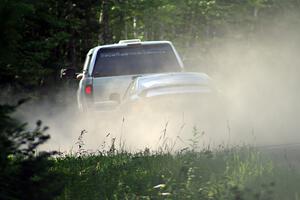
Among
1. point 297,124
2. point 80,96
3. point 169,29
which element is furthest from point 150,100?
point 169,29

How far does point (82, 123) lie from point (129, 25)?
1545 inches

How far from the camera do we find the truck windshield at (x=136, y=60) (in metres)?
18.9

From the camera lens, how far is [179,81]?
14320 millimetres

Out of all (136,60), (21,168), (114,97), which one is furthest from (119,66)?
(21,168)

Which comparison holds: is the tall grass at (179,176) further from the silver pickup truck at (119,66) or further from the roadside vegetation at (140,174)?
the silver pickup truck at (119,66)

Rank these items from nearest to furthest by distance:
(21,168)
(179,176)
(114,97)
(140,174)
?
(21,168), (179,176), (140,174), (114,97)

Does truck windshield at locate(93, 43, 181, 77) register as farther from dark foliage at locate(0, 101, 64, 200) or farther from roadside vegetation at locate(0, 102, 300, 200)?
dark foliage at locate(0, 101, 64, 200)

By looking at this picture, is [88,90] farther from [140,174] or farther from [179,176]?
[179,176]

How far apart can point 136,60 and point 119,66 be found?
388 mm

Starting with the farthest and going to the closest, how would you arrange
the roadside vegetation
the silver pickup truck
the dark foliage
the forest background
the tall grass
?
the silver pickup truck < the forest background < the tall grass < the roadside vegetation < the dark foliage

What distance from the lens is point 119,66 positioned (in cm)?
1903

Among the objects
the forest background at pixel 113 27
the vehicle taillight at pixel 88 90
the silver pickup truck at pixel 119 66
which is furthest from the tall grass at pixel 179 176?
the vehicle taillight at pixel 88 90

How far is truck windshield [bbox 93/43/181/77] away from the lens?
1889 cm

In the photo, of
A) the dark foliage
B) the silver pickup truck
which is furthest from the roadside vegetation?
the silver pickup truck
